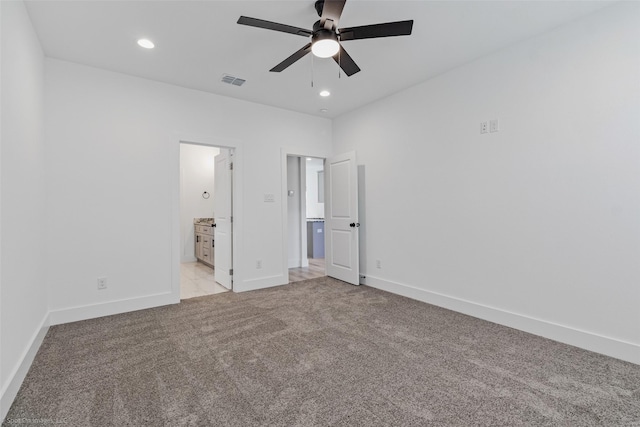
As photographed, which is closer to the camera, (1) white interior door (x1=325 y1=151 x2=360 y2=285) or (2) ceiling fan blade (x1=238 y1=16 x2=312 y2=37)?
(2) ceiling fan blade (x1=238 y1=16 x2=312 y2=37)

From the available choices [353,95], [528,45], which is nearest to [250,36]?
[353,95]

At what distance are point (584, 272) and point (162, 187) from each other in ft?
14.1

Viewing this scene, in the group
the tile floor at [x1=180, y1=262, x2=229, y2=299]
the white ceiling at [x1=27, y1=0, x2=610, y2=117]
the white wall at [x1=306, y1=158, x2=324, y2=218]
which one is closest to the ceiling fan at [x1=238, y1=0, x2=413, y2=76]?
the white ceiling at [x1=27, y1=0, x2=610, y2=117]

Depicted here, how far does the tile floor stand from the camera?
13.4 feet

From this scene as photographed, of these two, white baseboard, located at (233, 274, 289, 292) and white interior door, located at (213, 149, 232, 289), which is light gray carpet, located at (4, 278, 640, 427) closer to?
white baseboard, located at (233, 274, 289, 292)

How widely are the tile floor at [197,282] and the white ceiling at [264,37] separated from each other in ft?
8.95

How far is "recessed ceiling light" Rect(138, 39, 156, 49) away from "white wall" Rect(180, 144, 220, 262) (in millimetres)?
4056

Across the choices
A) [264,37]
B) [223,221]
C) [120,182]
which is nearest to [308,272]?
[223,221]

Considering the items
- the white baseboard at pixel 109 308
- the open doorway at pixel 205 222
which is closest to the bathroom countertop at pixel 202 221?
the open doorway at pixel 205 222

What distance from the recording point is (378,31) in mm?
2070

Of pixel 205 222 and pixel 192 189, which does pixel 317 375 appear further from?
pixel 192 189

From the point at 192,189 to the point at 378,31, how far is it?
5.86 metres

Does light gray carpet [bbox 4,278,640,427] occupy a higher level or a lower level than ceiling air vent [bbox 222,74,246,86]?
lower

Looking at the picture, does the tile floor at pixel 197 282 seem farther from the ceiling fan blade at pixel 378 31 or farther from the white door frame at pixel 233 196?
the ceiling fan blade at pixel 378 31
